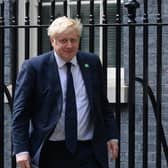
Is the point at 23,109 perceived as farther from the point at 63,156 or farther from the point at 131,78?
the point at 131,78

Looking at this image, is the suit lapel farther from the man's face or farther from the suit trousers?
the suit trousers

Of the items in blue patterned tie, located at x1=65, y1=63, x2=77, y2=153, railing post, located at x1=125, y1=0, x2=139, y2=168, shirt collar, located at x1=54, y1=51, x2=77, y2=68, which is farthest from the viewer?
railing post, located at x1=125, y1=0, x2=139, y2=168

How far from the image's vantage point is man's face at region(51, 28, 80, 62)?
4148 millimetres

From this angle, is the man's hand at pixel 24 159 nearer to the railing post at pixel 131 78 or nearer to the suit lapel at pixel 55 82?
the suit lapel at pixel 55 82

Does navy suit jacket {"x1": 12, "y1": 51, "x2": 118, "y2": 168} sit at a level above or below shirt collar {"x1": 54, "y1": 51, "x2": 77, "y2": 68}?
below

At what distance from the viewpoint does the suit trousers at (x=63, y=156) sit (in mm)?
4223

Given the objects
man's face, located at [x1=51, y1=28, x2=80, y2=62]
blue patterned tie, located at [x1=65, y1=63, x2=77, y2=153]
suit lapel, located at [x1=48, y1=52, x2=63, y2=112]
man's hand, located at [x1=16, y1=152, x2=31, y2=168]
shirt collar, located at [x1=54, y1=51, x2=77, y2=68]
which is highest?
man's face, located at [x1=51, y1=28, x2=80, y2=62]

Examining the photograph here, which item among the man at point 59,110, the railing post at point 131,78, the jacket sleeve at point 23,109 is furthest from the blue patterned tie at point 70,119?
the railing post at point 131,78

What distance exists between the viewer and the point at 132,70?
5.16 metres

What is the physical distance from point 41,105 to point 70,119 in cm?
24

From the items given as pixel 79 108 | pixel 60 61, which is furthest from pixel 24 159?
pixel 60 61

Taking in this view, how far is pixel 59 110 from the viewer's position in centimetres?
418

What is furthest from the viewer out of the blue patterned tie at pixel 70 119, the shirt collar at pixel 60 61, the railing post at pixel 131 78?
the railing post at pixel 131 78

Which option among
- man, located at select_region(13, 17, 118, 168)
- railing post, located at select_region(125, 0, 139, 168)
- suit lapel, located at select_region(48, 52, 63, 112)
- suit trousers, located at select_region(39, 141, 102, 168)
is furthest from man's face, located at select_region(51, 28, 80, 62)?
railing post, located at select_region(125, 0, 139, 168)
